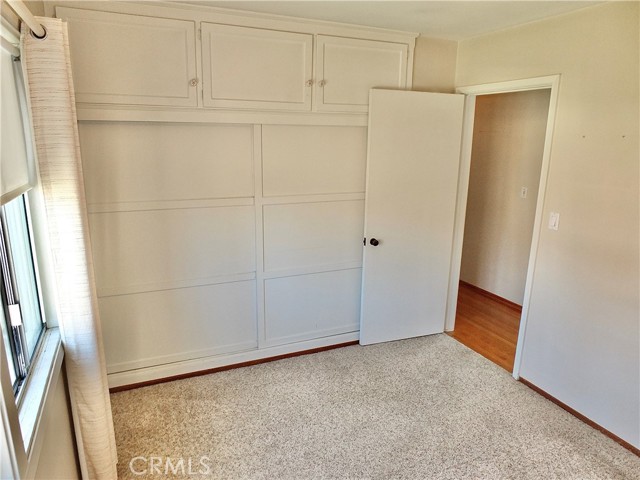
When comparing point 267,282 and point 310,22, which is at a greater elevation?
point 310,22

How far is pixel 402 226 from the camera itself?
3.14 metres

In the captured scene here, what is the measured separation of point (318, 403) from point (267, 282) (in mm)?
880

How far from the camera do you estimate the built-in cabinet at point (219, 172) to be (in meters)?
2.34

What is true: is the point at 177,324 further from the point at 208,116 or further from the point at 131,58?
the point at 131,58

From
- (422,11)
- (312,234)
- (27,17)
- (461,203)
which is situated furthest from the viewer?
(461,203)

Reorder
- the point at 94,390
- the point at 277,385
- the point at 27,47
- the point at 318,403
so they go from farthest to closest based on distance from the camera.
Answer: the point at 277,385 < the point at 318,403 < the point at 94,390 < the point at 27,47

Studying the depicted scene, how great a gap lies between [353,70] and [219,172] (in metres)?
1.14

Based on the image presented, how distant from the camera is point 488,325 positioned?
12.1 ft

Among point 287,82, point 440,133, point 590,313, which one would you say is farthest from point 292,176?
point 590,313

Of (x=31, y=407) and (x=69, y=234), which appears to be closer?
(x=31, y=407)

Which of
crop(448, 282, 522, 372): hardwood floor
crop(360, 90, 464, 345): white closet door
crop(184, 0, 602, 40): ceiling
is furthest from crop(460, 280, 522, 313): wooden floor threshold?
crop(184, 0, 602, 40): ceiling

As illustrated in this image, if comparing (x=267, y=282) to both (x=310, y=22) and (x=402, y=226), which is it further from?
(x=310, y=22)

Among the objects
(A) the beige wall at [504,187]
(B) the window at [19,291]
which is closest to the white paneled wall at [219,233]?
(B) the window at [19,291]

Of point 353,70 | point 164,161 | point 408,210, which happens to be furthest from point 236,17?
point 408,210
